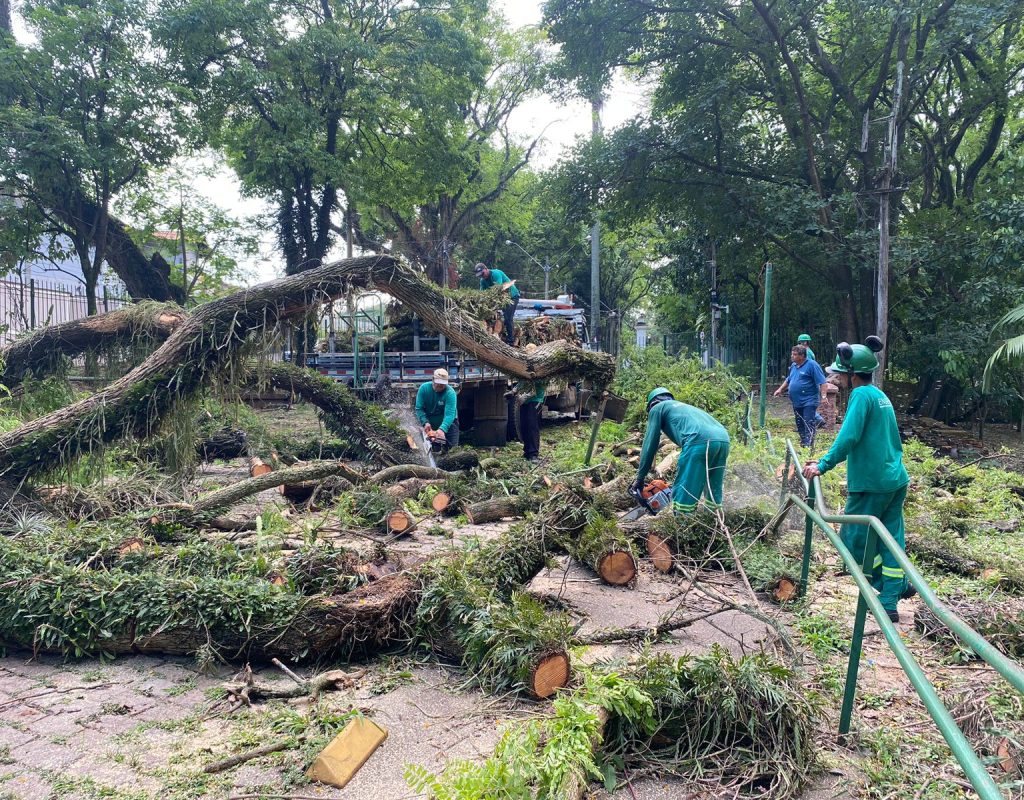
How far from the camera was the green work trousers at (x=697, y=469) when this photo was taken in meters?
5.60

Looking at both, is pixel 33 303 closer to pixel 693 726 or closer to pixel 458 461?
pixel 458 461

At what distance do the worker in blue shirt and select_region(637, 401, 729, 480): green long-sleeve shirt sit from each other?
458 centimetres

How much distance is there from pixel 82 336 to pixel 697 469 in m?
7.01

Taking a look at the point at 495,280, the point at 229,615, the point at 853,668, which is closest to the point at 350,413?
the point at 495,280

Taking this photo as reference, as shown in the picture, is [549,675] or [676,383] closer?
[549,675]

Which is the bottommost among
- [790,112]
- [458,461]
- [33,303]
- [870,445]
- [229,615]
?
[458,461]

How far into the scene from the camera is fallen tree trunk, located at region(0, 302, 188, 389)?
7898mm


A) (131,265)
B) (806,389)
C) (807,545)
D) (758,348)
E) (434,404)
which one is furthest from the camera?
(758,348)

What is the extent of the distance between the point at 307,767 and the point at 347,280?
5.22 m

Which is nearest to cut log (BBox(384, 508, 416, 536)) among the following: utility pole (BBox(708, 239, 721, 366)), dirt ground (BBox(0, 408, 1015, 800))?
dirt ground (BBox(0, 408, 1015, 800))

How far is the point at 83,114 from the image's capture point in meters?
13.9

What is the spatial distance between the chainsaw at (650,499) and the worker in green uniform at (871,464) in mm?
1432

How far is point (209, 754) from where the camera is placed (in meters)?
2.82

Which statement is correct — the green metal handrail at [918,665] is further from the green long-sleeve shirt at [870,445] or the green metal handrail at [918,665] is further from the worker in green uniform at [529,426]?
the worker in green uniform at [529,426]
